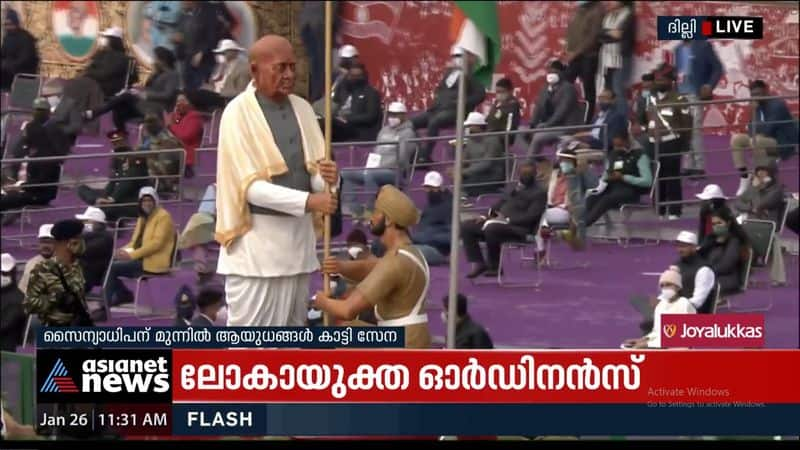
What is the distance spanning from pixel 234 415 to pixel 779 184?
1024 centimetres

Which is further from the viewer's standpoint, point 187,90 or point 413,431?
point 187,90

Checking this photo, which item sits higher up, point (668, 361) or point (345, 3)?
point (345, 3)

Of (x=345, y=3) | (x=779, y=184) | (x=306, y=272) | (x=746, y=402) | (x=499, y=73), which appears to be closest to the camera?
(x=746, y=402)

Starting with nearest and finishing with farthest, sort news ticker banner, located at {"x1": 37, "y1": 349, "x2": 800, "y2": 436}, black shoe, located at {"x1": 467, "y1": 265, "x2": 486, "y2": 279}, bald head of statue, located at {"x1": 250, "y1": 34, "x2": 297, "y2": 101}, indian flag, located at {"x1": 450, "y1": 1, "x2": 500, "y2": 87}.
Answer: news ticker banner, located at {"x1": 37, "y1": 349, "x2": 800, "y2": 436}
bald head of statue, located at {"x1": 250, "y1": 34, "x2": 297, "y2": 101}
indian flag, located at {"x1": 450, "y1": 1, "x2": 500, "y2": 87}
black shoe, located at {"x1": 467, "y1": 265, "x2": 486, "y2": 279}

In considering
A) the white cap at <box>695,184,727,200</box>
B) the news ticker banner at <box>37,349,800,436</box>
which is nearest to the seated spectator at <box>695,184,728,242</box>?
the white cap at <box>695,184,727,200</box>

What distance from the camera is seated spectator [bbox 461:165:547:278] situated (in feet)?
76.0

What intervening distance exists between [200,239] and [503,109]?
121 inches

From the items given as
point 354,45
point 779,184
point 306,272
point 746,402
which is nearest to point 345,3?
point 354,45

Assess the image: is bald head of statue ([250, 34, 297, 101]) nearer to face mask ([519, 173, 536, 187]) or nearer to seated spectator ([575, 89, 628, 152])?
face mask ([519, 173, 536, 187])

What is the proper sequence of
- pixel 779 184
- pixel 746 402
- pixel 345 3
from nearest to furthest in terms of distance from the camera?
pixel 746 402
pixel 779 184
pixel 345 3

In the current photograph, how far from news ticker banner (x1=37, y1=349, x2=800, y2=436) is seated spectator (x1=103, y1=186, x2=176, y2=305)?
776 centimetres

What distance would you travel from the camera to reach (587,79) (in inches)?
987
